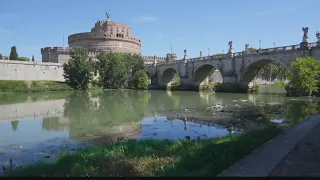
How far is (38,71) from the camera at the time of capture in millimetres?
→ 58094

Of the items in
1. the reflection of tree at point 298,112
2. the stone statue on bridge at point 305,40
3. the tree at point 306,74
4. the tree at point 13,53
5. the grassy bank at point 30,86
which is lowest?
the reflection of tree at point 298,112

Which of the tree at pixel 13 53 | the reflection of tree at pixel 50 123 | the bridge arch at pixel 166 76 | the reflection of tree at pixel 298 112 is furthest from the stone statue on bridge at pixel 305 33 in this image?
the tree at pixel 13 53

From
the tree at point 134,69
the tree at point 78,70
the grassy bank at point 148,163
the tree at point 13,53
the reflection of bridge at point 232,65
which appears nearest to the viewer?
the grassy bank at point 148,163

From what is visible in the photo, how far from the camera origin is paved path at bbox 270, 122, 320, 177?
5.41m

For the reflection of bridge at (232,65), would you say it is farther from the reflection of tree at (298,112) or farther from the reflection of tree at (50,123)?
the reflection of tree at (50,123)

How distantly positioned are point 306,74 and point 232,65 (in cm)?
1703

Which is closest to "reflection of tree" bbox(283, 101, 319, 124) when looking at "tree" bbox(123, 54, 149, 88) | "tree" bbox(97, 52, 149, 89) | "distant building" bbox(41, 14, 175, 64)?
"tree" bbox(97, 52, 149, 89)

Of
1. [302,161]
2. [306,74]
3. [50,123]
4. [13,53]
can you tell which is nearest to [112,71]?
[13,53]

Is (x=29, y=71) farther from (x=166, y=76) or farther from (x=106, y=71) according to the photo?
(x=166, y=76)

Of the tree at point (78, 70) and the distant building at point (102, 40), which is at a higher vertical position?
the distant building at point (102, 40)

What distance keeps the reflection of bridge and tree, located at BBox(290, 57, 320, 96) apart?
146 inches

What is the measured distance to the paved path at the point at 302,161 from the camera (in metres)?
5.41

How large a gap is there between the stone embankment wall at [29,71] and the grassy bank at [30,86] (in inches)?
182

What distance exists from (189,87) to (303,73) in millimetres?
28245
